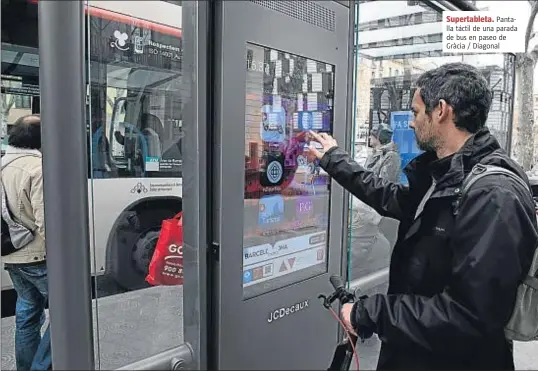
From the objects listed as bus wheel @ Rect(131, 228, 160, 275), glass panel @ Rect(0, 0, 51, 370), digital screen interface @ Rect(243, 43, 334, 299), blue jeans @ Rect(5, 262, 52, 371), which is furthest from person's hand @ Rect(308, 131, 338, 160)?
blue jeans @ Rect(5, 262, 52, 371)

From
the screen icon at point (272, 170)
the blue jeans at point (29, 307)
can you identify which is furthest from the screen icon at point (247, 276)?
the blue jeans at point (29, 307)

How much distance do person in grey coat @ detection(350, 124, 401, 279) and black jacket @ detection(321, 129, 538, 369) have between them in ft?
4.86

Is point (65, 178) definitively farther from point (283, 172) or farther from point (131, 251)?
point (283, 172)

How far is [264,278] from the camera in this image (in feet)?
6.95

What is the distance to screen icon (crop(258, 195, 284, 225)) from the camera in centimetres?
208

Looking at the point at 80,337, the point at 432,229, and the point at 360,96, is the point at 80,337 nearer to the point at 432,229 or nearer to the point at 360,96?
the point at 432,229

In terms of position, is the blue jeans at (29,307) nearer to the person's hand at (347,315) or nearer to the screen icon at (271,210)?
the screen icon at (271,210)

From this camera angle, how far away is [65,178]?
4.78 ft

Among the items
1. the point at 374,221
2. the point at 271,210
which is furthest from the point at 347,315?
the point at 374,221

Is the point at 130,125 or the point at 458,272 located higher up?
the point at 130,125

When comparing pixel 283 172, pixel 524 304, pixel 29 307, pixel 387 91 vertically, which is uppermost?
pixel 387 91

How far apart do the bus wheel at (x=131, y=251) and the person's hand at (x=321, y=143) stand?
2.09 feet

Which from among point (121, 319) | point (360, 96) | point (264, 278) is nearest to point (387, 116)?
point (360, 96)

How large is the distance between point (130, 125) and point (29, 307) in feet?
4.89
